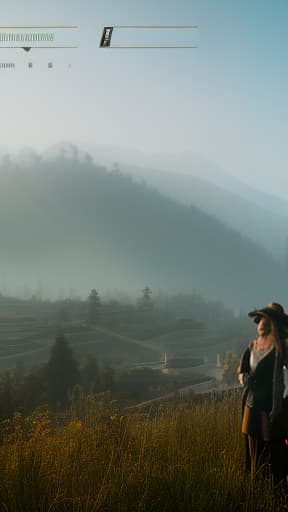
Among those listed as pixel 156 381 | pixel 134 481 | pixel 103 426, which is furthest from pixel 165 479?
pixel 156 381

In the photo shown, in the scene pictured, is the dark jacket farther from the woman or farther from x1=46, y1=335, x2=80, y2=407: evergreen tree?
x1=46, y1=335, x2=80, y2=407: evergreen tree

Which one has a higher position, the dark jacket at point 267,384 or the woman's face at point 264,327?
the woman's face at point 264,327

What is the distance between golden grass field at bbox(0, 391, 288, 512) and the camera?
721 centimetres

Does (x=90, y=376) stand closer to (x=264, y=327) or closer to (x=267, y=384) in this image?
(x=267, y=384)

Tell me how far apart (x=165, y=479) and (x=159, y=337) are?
95.6 m

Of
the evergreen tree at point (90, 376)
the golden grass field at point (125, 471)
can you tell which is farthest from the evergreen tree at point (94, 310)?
the golden grass field at point (125, 471)

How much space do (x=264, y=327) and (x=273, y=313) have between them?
215 millimetres

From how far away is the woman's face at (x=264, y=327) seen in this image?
7273 mm

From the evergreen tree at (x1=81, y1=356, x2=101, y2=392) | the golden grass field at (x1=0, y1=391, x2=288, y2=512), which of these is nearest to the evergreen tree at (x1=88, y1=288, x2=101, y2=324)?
the evergreen tree at (x1=81, y1=356, x2=101, y2=392)

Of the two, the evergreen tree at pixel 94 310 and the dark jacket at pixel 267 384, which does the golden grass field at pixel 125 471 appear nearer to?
the dark jacket at pixel 267 384

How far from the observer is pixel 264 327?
23.9ft

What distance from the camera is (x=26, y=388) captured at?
5169cm

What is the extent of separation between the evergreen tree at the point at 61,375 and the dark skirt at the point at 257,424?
4009 centimetres

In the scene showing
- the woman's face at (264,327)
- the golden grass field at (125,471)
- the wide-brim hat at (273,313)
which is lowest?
the golden grass field at (125,471)
